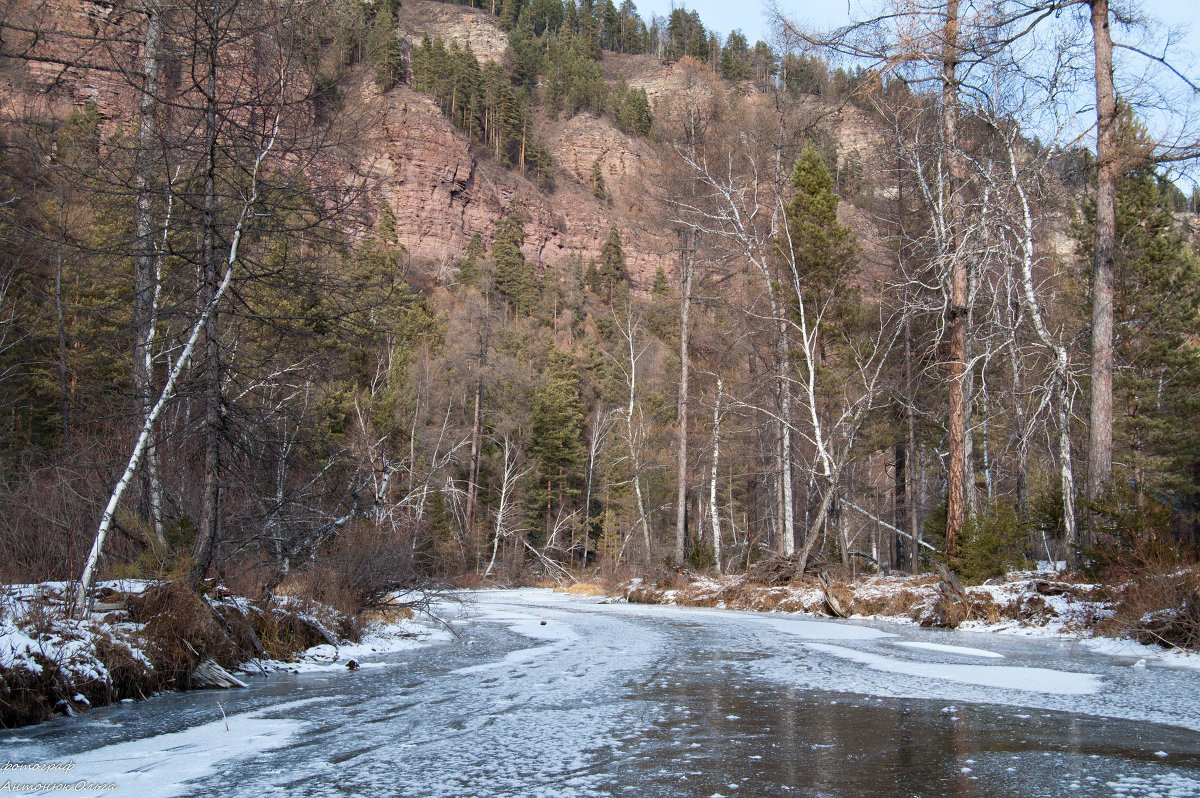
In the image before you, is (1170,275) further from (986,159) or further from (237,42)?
(237,42)

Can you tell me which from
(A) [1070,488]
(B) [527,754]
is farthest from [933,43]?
(B) [527,754]

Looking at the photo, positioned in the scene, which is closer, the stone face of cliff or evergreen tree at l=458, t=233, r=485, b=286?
the stone face of cliff

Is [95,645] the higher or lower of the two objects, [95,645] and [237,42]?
the lower

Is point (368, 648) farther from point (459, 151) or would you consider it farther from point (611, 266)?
point (459, 151)

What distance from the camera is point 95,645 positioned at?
5.29 meters

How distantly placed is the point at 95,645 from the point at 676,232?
2222 cm

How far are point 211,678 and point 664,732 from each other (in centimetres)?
390

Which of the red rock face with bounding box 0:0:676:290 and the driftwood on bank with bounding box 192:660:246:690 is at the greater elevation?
the red rock face with bounding box 0:0:676:290

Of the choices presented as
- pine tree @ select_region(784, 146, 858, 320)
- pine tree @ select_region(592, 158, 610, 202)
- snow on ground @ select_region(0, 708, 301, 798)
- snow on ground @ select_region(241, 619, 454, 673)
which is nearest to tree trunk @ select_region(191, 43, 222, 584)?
snow on ground @ select_region(241, 619, 454, 673)

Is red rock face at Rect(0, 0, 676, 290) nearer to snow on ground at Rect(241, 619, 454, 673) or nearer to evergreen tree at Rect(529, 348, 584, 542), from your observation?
snow on ground at Rect(241, 619, 454, 673)

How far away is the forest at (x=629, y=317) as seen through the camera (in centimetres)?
742

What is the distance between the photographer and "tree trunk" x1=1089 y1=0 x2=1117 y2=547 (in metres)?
11.0

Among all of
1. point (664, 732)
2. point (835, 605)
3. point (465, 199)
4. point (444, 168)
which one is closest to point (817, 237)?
point (835, 605)

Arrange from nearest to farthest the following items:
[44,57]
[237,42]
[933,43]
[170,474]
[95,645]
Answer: [95,645], [237,42], [44,57], [170,474], [933,43]
